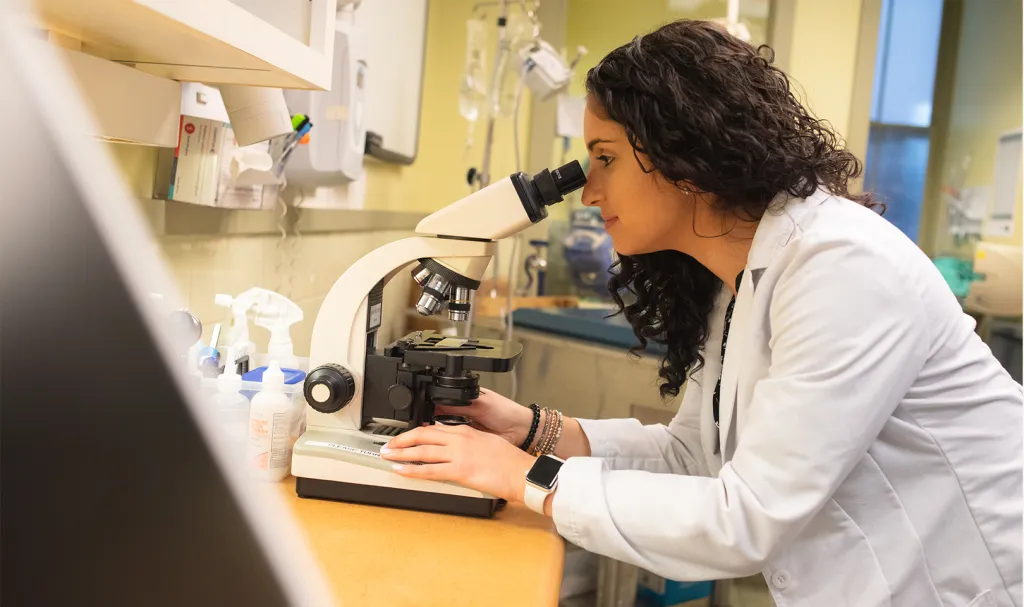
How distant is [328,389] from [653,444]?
0.58 metres

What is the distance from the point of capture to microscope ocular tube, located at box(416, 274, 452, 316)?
1.11m

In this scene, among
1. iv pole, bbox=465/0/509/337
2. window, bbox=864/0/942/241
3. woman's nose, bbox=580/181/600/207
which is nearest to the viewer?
woman's nose, bbox=580/181/600/207

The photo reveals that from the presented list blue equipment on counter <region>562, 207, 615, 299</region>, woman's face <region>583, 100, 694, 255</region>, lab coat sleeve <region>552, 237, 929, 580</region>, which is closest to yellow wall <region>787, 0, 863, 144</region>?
blue equipment on counter <region>562, 207, 615, 299</region>

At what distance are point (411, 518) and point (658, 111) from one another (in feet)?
2.10

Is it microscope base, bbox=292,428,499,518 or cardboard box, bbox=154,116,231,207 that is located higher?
cardboard box, bbox=154,116,231,207

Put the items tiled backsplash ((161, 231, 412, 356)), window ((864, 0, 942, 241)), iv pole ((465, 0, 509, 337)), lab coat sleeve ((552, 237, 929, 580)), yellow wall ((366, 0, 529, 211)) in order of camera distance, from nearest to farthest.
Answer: lab coat sleeve ((552, 237, 929, 580)) → tiled backsplash ((161, 231, 412, 356)) → iv pole ((465, 0, 509, 337)) → yellow wall ((366, 0, 529, 211)) → window ((864, 0, 942, 241))

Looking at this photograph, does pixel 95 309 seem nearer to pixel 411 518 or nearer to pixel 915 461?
pixel 411 518

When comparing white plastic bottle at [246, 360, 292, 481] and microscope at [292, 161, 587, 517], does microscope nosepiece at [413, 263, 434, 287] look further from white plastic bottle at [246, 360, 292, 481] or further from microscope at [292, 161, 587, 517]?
white plastic bottle at [246, 360, 292, 481]

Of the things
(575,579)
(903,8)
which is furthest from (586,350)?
(903,8)

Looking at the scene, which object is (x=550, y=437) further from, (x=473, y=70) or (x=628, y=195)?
(x=473, y=70)

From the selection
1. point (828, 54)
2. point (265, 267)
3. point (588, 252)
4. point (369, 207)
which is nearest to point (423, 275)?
point (265, 267)

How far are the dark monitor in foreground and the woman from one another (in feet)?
2.63

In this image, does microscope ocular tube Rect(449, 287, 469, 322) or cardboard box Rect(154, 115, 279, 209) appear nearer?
microscope ocular tube Rect(449, 287, 469, 322)

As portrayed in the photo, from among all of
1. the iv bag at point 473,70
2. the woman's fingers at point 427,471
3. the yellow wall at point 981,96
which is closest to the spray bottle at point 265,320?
the woman's fingers at point 427,471
